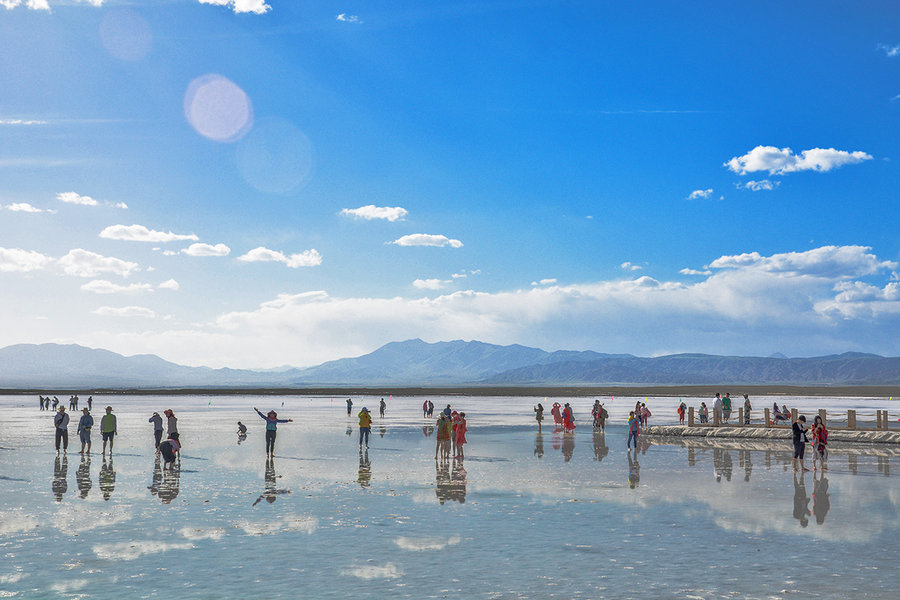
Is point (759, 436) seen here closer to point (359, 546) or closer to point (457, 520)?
point (457, 520)

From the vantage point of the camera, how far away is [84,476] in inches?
879

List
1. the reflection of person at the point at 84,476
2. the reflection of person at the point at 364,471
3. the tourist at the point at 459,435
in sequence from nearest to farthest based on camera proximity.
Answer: the reflection of person at the point at 84,476 → the reflection of person at the point at 364,471 → the tourist at the point at 459,435

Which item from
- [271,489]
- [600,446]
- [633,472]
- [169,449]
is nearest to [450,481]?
[271,489]

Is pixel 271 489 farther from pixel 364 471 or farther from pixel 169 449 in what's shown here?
pixel 169 449

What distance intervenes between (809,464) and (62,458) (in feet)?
89.8

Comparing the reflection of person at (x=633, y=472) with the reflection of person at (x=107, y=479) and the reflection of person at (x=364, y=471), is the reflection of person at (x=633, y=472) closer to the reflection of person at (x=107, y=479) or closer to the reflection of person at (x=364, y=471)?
the reflection of person at (x=364, y=471)

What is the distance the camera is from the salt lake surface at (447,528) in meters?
10.5

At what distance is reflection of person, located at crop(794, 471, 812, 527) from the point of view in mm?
15406

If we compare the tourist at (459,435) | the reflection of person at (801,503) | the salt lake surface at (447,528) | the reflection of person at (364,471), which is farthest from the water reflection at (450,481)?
the reflection of person at (801,503)

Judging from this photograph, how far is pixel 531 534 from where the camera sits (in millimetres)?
13828

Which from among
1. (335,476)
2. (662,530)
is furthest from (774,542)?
(335,476)

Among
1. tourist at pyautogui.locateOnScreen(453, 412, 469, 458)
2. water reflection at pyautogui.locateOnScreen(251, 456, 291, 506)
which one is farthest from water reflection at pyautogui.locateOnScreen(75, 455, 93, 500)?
tourist at pyautogui.locateOnScreen(453, 412, 469, 458)

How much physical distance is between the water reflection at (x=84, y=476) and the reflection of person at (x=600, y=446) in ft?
56.6

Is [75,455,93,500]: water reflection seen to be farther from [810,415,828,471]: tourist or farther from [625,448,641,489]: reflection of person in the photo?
[810,415,828,471]: tourist
